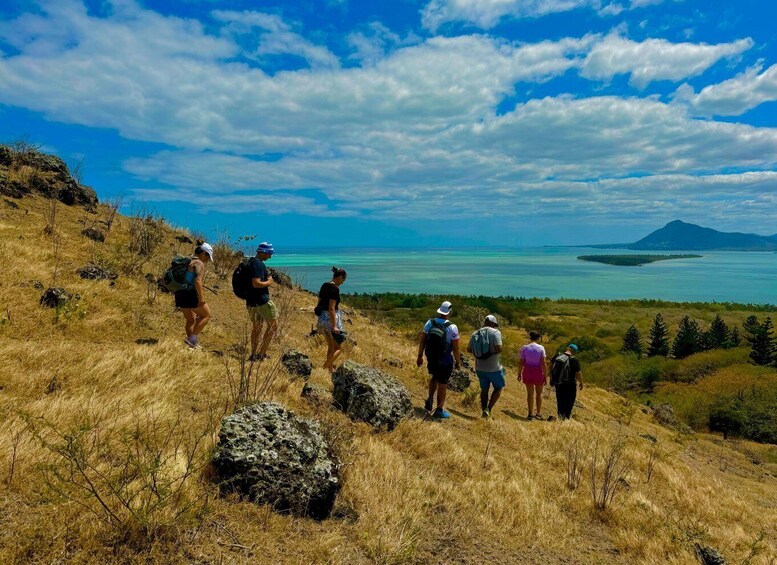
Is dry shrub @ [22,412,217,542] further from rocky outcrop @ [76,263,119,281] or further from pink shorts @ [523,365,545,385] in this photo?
pink shorts @ [523,365,545,385]

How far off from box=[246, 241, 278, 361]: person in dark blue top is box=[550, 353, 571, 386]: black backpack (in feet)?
20.1

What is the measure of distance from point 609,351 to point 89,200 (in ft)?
173

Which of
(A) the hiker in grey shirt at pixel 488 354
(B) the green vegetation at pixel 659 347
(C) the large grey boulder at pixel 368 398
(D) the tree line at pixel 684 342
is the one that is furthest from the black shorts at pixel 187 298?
(D) the tree line at pixel 684 342

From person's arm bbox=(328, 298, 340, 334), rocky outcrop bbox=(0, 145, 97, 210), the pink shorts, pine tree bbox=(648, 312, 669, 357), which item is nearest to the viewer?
person's arm bbox=(328, 298, 340, 334)

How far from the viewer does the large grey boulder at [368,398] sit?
590 cm

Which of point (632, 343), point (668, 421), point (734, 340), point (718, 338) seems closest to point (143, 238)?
point (668, 421)

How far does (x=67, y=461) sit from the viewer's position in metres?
3.33

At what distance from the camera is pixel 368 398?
234 inches

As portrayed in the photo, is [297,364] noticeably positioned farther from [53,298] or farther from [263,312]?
[53,298]

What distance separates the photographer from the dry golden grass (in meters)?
2.96

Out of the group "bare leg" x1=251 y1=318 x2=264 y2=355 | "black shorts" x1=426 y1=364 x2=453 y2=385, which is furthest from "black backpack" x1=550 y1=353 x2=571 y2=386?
"bare leg" x1=251 y1=318 x2=264 y2=355

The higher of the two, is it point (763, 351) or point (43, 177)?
point (43, 177)

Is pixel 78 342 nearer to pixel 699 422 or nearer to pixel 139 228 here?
pixel 139 228

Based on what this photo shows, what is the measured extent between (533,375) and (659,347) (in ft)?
179
